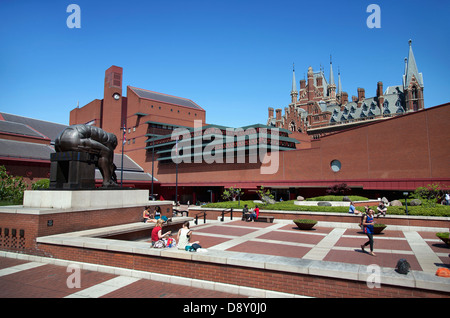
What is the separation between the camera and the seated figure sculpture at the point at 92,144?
1412 cm

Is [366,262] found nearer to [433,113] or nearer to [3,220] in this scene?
[3,220]

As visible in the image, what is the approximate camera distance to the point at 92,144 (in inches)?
576

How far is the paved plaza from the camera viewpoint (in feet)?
22.9

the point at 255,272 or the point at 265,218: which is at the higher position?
the point at 255,272

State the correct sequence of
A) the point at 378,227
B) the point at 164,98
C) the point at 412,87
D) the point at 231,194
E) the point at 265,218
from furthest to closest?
the point at 412,87
the point at 164,98
the point at 231,194
the point at 265,218
the point at 378,227

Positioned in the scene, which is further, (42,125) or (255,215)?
(42,125)

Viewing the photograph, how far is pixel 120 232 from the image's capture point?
1226 cm

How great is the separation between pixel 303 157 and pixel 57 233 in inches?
1280

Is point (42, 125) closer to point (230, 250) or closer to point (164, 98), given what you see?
point (164, 98)

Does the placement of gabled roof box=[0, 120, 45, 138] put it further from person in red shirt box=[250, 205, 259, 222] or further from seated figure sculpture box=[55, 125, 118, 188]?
person in red shirt box=[250, 205, 259, 222]

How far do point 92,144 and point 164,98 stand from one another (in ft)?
186

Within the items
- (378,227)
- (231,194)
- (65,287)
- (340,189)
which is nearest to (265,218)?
(378,227)

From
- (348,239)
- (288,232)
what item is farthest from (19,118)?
(348,239)

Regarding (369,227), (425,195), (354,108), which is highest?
(354,108)
